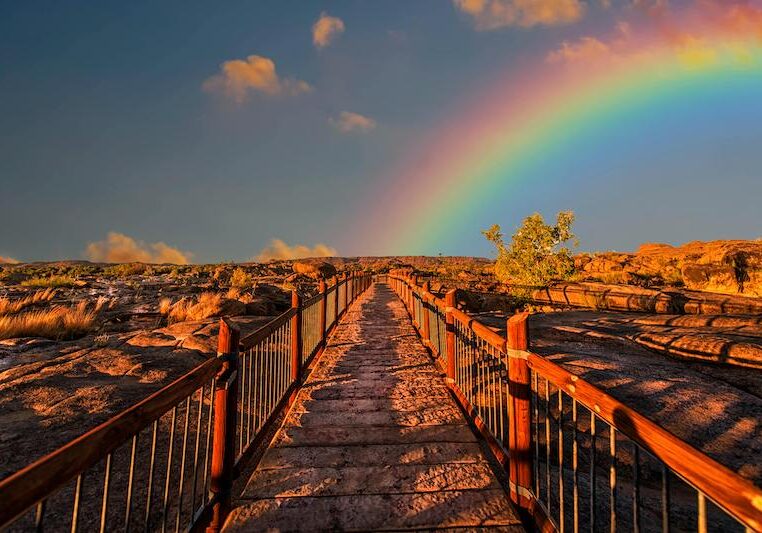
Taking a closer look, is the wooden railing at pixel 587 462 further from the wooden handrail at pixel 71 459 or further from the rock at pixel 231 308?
the rock at pixel 231 308

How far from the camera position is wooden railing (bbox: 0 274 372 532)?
133 cm

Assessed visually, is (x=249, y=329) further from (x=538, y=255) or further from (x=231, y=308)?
(x=538, y=255)

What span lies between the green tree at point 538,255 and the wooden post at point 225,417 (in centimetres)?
2640

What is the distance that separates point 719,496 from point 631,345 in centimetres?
1004

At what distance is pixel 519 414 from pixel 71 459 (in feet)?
9.74

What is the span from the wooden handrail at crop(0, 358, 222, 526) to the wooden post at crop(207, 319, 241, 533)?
0.73 meters

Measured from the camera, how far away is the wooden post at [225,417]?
2939 mm

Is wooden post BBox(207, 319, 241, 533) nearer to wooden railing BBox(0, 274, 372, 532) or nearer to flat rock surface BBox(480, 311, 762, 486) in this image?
wooden railing BBox(0, 274, 372, 532)

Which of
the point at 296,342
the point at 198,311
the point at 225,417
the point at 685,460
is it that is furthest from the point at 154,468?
the point at 198,311

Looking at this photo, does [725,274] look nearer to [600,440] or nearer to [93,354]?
[600,440]

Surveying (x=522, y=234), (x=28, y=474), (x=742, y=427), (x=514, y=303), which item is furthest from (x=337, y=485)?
(x=522, y=234)

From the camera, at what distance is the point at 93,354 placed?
739 cm

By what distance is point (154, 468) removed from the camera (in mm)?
2877

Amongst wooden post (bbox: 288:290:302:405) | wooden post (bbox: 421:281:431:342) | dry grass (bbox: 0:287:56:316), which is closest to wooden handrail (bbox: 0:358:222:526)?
wooden post (bbox: 288:290:302:405)
